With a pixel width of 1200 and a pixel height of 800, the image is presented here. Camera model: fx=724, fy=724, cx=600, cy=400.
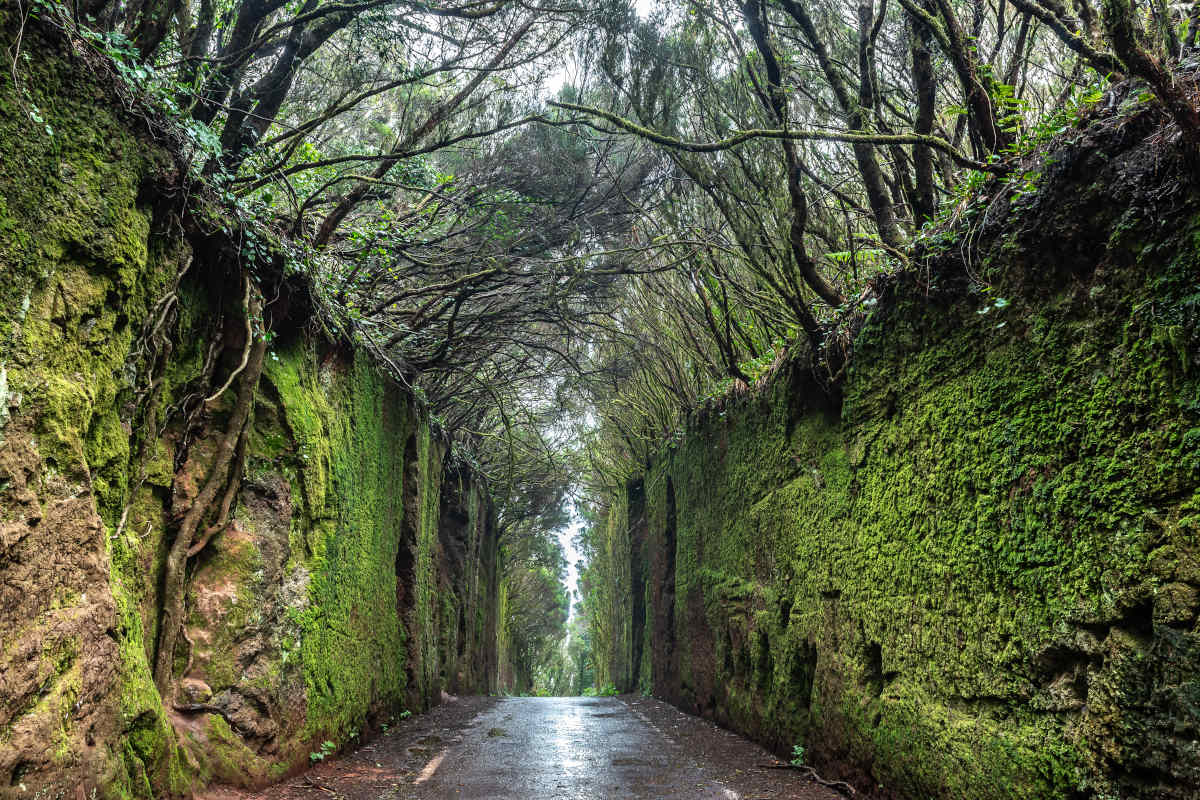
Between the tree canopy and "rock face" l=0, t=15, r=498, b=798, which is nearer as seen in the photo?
"rock face" l=0, t=15, r=498, b=798

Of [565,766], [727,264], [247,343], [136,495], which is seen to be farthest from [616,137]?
[565,766]

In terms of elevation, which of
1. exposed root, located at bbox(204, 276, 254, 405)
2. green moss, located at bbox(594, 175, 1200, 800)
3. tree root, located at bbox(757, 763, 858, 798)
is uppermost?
exposed root, located at bbox(204, 276, 254, 405)

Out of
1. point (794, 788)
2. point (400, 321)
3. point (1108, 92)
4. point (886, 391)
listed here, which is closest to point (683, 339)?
point (400, 321)

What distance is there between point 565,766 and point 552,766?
12cm

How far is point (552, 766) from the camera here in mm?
6484

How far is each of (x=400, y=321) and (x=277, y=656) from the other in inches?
196

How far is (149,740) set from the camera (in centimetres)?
368

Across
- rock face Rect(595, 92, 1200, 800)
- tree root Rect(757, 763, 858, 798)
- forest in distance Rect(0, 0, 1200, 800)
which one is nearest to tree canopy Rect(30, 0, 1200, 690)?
forest in distance Rect(0, 0, 1200, 800)

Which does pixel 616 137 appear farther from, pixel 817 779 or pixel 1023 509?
pixel 817 779

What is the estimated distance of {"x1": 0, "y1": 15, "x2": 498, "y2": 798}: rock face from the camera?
295 centimetres

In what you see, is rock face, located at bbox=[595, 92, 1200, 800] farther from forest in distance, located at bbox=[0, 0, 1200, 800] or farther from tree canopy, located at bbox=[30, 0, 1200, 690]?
tree canopy, located at bbox=[30, 0, 1200, 690]

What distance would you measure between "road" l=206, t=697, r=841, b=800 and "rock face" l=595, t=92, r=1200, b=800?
2.57 ft

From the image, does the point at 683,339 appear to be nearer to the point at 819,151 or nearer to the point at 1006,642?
the point at 819,151

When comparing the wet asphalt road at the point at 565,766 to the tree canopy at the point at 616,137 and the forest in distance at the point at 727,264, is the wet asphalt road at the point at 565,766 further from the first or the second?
the tree canopy at the point at 616,137
